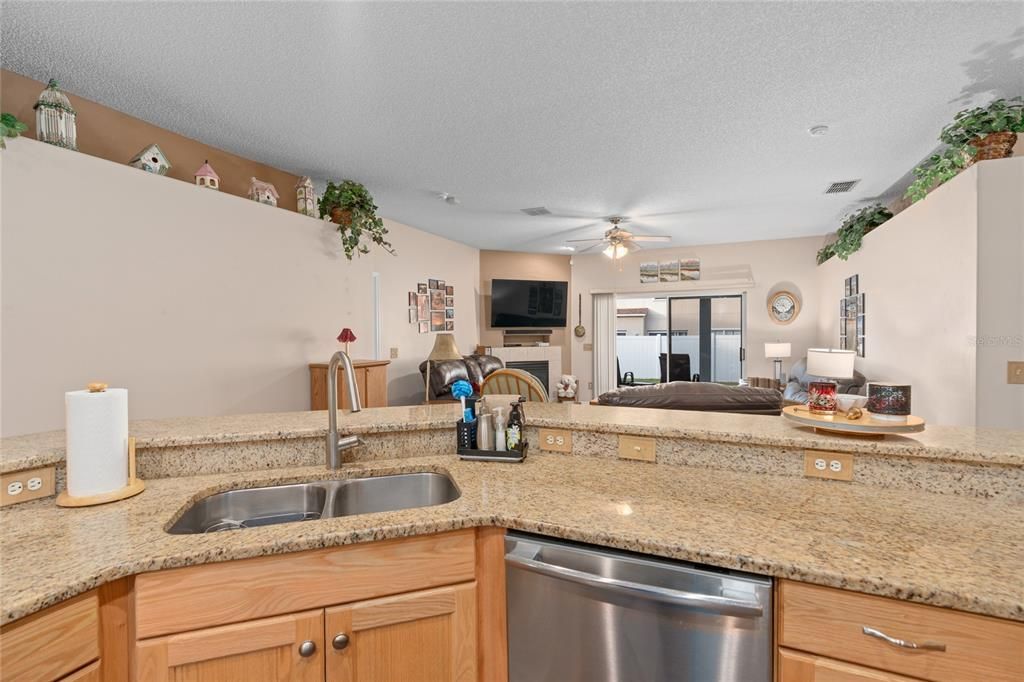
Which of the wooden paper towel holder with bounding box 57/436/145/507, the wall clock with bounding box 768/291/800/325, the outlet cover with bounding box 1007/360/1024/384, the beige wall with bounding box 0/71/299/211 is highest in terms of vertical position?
the beige wall with bounding box 0/71/299/211

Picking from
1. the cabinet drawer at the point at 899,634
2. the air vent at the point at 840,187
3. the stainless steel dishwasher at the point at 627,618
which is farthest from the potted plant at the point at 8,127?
the air vent at the point at 840,187

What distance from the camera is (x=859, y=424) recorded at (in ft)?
4.65

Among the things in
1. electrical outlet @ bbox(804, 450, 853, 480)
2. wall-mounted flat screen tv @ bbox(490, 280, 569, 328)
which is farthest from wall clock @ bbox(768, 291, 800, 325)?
electrical outlet @ bbox(804, 450, 853, 480)

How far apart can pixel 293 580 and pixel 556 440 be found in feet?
3.24

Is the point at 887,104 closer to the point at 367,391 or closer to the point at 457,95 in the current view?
the point at 457,95

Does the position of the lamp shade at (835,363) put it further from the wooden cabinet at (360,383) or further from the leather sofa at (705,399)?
the wooden cabinet at (360,383)

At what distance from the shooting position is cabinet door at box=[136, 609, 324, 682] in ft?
3.28

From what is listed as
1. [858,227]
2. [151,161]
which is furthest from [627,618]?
[858,227]

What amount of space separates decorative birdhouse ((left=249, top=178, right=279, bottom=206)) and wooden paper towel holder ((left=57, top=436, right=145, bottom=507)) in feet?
8.34

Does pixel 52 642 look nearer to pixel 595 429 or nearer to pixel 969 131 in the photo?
pixel 595 429

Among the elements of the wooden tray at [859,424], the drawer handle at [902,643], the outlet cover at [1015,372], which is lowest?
the drawer handle at [902,643]

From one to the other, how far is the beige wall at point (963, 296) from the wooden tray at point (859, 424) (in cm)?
186

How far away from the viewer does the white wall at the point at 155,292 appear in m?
2.27

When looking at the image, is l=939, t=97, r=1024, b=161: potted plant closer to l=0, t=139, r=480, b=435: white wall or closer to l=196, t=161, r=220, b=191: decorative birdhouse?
l=0, t=139, r=480, b=435: white wall
